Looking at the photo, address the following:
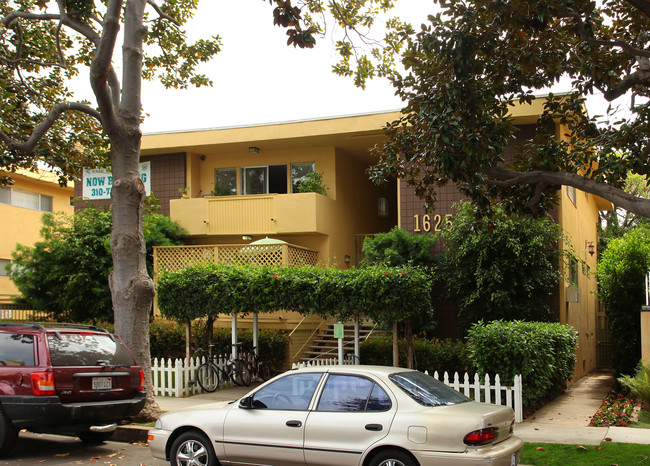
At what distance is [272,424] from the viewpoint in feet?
23.0

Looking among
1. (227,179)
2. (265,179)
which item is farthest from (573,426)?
(227,179)

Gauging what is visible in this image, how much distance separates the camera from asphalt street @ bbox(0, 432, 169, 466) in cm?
834

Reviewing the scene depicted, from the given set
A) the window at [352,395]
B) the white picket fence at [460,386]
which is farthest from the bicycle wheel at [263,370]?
the window at [352,395]

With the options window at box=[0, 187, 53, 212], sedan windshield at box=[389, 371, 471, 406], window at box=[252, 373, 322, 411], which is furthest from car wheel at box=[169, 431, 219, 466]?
window at box=[0, 187, 53, 212]

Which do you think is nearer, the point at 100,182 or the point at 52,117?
the point at 52,117

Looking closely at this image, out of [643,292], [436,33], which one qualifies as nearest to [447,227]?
[643,292]

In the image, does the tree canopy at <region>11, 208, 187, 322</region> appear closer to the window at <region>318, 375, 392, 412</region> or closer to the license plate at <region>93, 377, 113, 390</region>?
the license plate at <region>93, 377, 113, 390</region>

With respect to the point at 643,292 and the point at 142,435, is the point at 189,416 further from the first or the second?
the point at 643,292

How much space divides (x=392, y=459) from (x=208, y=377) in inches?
388

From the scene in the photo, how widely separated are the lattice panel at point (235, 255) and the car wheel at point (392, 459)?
39.4 feet

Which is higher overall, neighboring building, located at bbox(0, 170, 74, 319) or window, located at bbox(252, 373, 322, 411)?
neighboring building, located at bbox(0, 170, 74, 319)

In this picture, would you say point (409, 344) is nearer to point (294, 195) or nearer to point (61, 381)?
point (294, 195)

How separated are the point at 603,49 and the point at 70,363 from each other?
10.1m

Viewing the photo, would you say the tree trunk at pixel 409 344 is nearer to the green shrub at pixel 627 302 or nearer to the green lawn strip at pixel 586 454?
the green lawn strip at pixel 586 454
